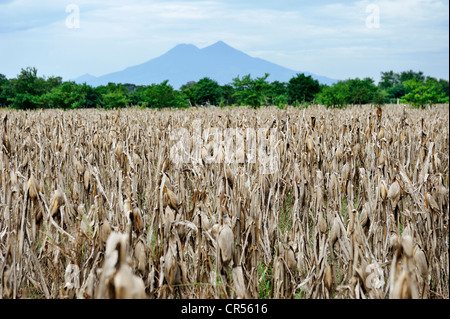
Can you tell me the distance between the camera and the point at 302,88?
81.8 feet

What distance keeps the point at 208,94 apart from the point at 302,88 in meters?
9.84

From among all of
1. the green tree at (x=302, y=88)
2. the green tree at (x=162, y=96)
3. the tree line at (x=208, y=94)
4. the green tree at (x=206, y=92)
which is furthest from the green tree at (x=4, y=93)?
the green tree at (x=302, y=88)

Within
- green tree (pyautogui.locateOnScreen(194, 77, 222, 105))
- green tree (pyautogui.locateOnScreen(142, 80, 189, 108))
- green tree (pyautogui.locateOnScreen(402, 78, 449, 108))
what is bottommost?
green tree (pyautogui.locateOnScreen(402, 78, 449, 108))

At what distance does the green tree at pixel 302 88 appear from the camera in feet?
81.1

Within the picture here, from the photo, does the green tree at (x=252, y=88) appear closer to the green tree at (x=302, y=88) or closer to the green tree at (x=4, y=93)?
the green tree at (x=302, y=88)

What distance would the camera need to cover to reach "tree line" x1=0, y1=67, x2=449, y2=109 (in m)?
18.8

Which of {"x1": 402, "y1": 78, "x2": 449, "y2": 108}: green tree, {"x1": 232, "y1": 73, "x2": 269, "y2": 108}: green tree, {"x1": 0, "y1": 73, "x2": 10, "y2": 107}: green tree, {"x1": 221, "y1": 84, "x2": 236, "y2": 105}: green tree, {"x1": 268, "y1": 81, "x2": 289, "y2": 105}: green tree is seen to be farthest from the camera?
{"x1": 221, "y1": 84, "x2": 236, "y2": 105}: green tree

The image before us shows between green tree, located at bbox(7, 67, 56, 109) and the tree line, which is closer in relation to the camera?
the tree line

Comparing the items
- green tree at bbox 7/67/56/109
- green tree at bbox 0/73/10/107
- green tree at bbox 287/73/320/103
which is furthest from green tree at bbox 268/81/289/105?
green tree at bbox 0/73/10/107

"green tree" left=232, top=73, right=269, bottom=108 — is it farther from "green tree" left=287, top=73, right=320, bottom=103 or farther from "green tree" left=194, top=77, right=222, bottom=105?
"green tree" left=194, top=77, right=222, bottom=105

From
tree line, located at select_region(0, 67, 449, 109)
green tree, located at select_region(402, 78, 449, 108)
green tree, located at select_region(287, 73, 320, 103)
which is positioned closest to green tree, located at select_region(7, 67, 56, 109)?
tree line, located at select_region(0, 67, 449, 109)

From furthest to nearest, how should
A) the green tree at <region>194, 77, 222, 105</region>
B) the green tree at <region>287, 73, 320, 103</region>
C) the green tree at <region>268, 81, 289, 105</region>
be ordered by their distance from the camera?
the green tree at <region>194, 77, 222, 105</region> < the green tree at <region>287, 73, 320, 103</region> < the green tree at <region>268, 81, 289, 105</region>

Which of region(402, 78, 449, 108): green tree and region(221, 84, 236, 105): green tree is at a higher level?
region(221, 84, 236, 105): green tree

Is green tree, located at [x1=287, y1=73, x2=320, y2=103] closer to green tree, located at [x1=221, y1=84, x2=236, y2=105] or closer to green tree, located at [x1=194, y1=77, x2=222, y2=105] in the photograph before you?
green tree, located at [x1=194, y1=77, x2=222, y2=105]
